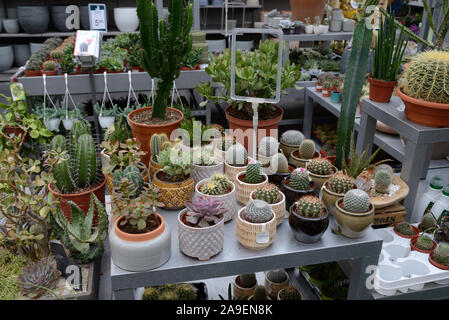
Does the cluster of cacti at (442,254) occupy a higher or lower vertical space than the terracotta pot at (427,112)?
lower

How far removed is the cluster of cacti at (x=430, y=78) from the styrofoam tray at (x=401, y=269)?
58 centimetres

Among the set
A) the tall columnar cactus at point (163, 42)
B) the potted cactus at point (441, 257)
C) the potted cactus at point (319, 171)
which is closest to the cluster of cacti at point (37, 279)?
the tall columnar cactus at point (163, 42)

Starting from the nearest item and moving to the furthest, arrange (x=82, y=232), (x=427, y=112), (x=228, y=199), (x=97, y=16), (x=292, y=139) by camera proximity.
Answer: (x=228, y=199) < (x=82, y=232) < (x=427, y=112) < (x=292, y=139) < (x=97, y=16)

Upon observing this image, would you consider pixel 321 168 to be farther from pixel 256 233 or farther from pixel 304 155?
pixel 256 233

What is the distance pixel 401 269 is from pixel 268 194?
0.66m

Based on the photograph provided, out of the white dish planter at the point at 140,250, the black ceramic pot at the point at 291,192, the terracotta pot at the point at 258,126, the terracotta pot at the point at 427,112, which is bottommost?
the white dish planter at the point at 140,250

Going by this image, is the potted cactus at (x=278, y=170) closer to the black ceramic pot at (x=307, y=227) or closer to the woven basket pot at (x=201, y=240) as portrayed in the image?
the black ceramic pot at (x=307, y=227)

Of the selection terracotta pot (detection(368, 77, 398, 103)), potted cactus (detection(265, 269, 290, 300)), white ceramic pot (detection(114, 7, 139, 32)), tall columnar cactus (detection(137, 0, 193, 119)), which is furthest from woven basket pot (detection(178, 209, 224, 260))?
white ceramic pot (detection(114, 7, 139, 32))

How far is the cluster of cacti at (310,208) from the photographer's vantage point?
1.23 metres

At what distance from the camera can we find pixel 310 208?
1.23 meters

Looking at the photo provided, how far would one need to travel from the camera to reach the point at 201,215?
117 centimetres

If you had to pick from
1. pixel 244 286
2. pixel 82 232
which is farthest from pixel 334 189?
pixel 82 232
